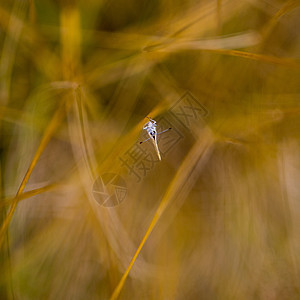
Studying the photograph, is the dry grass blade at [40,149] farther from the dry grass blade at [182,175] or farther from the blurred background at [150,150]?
the dry grass blade at [182,175]

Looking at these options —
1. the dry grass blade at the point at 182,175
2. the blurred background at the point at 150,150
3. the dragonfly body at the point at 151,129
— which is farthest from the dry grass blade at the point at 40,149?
the dry grass blade at the point at 182,175

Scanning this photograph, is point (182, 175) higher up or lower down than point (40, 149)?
lower down

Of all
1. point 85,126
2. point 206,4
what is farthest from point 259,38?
point 85,126

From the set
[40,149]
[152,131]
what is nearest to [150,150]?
[152,131]

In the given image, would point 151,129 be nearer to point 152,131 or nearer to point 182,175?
point 152,131

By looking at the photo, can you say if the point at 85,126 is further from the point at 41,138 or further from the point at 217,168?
the point at 217,168

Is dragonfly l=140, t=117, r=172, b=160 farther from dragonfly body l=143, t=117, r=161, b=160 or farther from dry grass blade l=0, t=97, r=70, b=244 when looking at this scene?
dry grass blade l=0, t=97, r=70, b=244

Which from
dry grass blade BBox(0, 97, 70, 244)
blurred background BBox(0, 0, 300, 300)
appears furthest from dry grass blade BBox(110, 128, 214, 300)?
dry grass blade BBox(0, 97, 70, 244)

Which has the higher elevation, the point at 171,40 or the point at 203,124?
the point at 171,40
